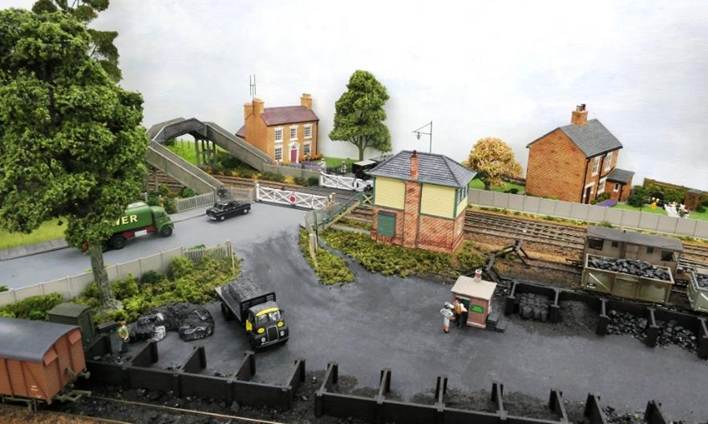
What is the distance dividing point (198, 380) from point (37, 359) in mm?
5317

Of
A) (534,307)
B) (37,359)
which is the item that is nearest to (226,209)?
(37,359)

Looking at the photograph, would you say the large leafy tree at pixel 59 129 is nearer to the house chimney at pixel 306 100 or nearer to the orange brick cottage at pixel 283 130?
the orange brick cottage at pixel 283 130

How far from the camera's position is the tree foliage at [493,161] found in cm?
3994

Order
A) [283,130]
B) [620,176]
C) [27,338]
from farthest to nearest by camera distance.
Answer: [283,130] → [620,176] → [27,338]

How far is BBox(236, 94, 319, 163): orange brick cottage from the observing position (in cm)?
4950

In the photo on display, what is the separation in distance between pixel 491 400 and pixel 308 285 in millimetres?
12095

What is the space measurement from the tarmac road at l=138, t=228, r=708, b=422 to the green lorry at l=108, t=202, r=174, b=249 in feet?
30.3

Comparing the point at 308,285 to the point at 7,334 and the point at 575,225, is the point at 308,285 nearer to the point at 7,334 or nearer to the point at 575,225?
the point at 7,334

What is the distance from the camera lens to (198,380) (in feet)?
60.9

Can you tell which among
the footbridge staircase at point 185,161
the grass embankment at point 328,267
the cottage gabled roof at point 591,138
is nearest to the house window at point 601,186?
the cottage gabled roof at point 591,138

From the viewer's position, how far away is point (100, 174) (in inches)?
854

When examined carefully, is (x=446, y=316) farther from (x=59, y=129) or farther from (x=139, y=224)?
(x=139, y=224)

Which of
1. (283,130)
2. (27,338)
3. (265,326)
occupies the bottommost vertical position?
(265,326)

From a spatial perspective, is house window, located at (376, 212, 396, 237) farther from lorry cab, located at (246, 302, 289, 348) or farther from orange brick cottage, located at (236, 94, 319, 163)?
orange brick cottage, located at (236, 94, 319, 163)
